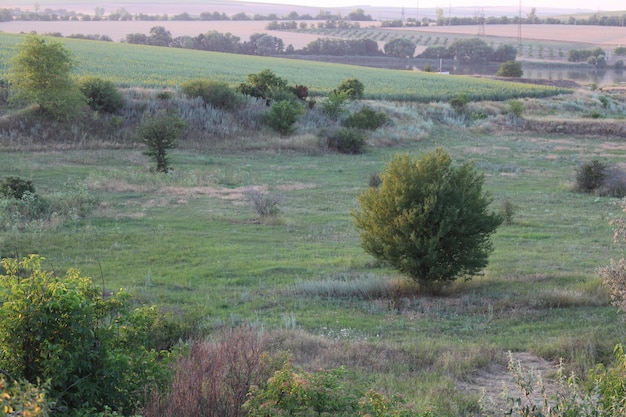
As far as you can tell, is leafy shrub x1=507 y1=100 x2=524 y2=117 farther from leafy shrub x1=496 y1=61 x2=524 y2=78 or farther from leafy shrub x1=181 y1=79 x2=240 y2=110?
leafy shrub x1=496 y1=61 x2=524 y2=78

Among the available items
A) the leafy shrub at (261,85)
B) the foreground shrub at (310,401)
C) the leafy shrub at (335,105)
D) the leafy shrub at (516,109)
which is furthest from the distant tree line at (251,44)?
the foreground shrub at (310,401)

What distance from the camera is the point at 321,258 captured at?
1450 cm

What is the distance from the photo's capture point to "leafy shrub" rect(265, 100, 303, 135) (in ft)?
119

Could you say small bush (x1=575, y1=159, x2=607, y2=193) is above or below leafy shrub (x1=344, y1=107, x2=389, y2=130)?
below

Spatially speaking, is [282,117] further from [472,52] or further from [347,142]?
[472,52]

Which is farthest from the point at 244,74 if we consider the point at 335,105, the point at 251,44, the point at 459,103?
the point at 251,44

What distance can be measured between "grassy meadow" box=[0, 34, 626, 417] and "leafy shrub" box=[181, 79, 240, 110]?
169 inches

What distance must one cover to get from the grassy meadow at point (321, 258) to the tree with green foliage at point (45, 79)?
2.90 metres

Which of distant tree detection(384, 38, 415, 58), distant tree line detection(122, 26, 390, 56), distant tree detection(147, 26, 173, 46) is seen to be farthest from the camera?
distant tree detection(384, 38, 415, 58)

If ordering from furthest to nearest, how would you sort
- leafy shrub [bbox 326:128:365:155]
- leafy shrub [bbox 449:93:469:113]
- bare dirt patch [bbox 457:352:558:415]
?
leafy shrub [bbox 449:93:469:113], leafy shrub [bbox 326:128:365:155], bare dirt patch [bbox 457:352:558:415]

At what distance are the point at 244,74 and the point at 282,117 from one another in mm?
24408

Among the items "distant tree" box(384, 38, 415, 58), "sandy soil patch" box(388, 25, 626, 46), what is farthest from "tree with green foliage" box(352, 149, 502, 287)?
"sandy soil patch" box(388, 25, 626, 46)

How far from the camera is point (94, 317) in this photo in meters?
5.15

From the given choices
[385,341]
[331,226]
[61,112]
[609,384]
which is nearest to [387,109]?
[61,112]
